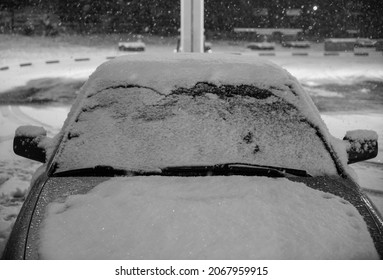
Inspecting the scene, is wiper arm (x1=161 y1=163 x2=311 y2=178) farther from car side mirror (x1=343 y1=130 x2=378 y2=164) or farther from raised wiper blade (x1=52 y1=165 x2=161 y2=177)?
car side mirror (x1=343 y1=130 x2=378 y2=164)

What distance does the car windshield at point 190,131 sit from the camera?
241 cm

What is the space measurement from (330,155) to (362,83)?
11942 mm

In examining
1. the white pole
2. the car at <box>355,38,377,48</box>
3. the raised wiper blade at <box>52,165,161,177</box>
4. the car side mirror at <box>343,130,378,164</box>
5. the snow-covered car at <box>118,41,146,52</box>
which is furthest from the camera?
the car at <box>355,38,377,48</box>

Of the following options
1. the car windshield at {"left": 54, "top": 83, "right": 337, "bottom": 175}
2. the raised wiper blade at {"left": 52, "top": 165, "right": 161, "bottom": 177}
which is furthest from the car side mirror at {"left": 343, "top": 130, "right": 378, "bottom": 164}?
the raised wiper blade at {"left": 52, "top": 165, "right": 161, "bottom": 177}

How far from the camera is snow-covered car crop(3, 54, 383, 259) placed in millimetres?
1843

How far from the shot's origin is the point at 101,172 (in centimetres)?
236

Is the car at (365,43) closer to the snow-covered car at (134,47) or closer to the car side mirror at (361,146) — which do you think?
the snow-covered car at (134,47)

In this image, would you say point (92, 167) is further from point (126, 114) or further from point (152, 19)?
point (152, 19)

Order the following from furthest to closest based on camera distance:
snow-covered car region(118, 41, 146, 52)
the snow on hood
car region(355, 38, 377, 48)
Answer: car region(355, 38, 377, 48) → snow-covered car region(118, 41, 146, 52) → the snow on hood

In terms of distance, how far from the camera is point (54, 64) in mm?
17984

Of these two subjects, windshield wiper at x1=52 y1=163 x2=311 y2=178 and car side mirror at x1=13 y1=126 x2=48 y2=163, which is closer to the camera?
windshield wiper at x1=52 y1=163 x2=311 y2=178

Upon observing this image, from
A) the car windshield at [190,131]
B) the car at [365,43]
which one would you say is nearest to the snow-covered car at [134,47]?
the car at [365,43]

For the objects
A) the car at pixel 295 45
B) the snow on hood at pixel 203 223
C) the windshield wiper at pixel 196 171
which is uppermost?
the windshield wiper at pixel 196 171
